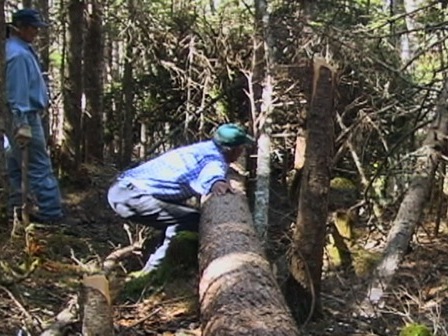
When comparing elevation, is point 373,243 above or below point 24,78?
below

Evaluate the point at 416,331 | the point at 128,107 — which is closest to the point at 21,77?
the point at 416,331

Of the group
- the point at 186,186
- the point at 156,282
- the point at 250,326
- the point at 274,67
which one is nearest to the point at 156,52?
the point at 274,67

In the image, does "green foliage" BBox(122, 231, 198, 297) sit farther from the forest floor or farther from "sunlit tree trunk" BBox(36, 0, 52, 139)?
"sunlit tree trunk" BBox(36, 0, 52, 139)

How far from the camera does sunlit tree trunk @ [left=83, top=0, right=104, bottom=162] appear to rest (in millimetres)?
11445

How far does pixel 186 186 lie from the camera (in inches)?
272

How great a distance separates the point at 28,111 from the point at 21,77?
35 centimetres

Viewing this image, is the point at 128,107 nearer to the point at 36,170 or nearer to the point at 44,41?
the point at 44,41

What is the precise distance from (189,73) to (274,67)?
1.96 metres

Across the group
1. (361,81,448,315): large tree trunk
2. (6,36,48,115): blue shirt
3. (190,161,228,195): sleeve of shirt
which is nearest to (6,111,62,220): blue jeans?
(6,36,48,115): blue shirt

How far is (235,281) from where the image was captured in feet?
14.8

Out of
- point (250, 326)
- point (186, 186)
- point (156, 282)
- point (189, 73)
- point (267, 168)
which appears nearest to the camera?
point (250, 326)

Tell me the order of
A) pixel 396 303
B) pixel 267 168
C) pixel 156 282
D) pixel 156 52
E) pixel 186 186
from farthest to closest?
pixel 156 52 < pixel 267 168 < pixel 396 303 < pixel 186 186 < pixel 156 282

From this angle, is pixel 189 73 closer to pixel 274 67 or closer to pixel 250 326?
pixel 274 67

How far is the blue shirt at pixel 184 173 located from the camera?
6.63 m
